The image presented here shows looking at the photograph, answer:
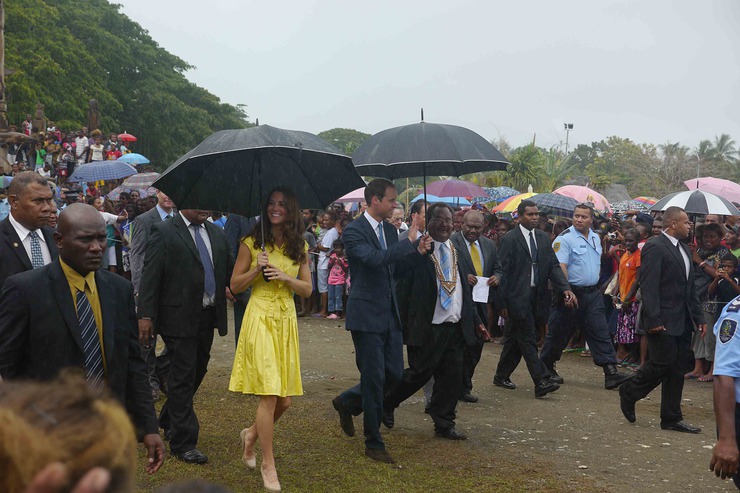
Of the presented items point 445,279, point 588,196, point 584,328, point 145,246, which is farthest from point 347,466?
point 588,196

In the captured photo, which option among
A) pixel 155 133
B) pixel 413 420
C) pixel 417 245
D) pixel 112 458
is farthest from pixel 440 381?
pixel 155 133

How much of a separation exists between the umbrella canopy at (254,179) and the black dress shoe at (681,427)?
3786 mm

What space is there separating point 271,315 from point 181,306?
90cm

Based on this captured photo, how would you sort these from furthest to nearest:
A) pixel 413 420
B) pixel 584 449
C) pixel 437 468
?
pixel 413 420, pixel 584 449, pixel 437 468

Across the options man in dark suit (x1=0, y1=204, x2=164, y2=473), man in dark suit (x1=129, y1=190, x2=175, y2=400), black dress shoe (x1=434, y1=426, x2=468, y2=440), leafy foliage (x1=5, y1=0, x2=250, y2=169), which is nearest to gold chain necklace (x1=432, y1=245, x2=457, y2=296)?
black dress shoe (x1=434, y1=426, x2=468, y2=440)

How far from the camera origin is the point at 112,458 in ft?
4.81

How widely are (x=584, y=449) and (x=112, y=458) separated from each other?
647cm

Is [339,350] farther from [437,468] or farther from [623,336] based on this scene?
[437,468]

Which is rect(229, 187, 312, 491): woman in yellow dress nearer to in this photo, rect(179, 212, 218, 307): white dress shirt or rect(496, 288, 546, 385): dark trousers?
rect(179, 212, 218, 307): white dress shirt

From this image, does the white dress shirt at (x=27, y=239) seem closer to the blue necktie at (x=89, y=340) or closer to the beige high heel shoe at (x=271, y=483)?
the blue necktie at (x=89, y=340)

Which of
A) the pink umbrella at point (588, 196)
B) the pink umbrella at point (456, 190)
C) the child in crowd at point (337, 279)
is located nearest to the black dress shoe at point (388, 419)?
the child in crowd at point (337, 279)

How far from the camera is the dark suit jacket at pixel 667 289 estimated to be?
26.2 ft

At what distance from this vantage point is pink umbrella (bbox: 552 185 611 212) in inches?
684

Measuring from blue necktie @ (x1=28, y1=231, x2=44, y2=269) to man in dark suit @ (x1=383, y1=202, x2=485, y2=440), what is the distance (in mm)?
3189
